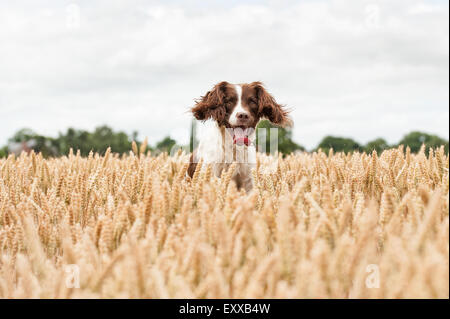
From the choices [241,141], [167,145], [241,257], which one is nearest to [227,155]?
[241,141]

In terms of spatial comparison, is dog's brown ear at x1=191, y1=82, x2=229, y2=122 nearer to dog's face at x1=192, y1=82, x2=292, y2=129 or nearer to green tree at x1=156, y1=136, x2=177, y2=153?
dog's face at x1=192, y1=82, x2=292, y2=129

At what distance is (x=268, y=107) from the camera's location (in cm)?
423

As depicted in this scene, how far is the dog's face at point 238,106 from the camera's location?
3.90 m

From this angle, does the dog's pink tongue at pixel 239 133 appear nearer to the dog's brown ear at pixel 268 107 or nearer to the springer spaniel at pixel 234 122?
the springer spaniel at pixel 234 122

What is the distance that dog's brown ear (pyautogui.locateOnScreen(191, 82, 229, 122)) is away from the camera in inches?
158

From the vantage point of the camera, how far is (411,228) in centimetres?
161

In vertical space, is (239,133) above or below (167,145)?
below

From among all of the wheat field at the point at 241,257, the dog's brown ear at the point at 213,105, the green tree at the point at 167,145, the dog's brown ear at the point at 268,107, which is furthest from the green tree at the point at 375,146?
the green tree at the point at 167,145

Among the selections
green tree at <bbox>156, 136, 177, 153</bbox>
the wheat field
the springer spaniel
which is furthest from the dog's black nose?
the wheat field

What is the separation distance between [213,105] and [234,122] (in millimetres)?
395

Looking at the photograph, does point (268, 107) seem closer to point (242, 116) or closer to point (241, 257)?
point (242, 116)

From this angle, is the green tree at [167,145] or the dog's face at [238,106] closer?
the dog's face at [238,106]
